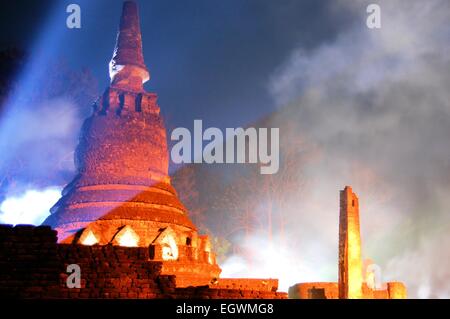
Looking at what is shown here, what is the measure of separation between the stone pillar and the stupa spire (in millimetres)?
11528

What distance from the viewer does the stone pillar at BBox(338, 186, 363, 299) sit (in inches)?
963

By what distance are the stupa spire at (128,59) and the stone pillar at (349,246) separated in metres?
11.5

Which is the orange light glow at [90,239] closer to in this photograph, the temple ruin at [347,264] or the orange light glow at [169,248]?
the orange light glow at [169,248]

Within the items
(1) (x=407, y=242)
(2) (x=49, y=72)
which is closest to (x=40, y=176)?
(2) (x=49, y=72)

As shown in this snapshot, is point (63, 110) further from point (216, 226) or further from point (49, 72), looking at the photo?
point (216, 226)

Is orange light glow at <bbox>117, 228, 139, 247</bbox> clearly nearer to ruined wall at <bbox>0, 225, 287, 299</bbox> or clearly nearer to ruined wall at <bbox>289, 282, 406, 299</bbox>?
ruined wall at <bbox>289, 282, 406, 299</bbox>

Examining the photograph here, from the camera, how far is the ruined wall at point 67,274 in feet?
36.1

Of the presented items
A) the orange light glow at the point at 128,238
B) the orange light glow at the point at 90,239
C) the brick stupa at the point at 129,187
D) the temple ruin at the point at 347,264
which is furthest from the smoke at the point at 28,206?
the temple ruin at the point at 347,264

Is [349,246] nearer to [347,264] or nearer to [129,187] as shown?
[347,264]

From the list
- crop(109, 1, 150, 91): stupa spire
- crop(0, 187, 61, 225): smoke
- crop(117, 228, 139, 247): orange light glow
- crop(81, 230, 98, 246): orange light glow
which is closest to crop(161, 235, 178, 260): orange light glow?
crop(117, 228, 139, 247): orange light glow

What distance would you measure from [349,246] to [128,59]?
13658mm

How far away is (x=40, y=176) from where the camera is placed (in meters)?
35.7
